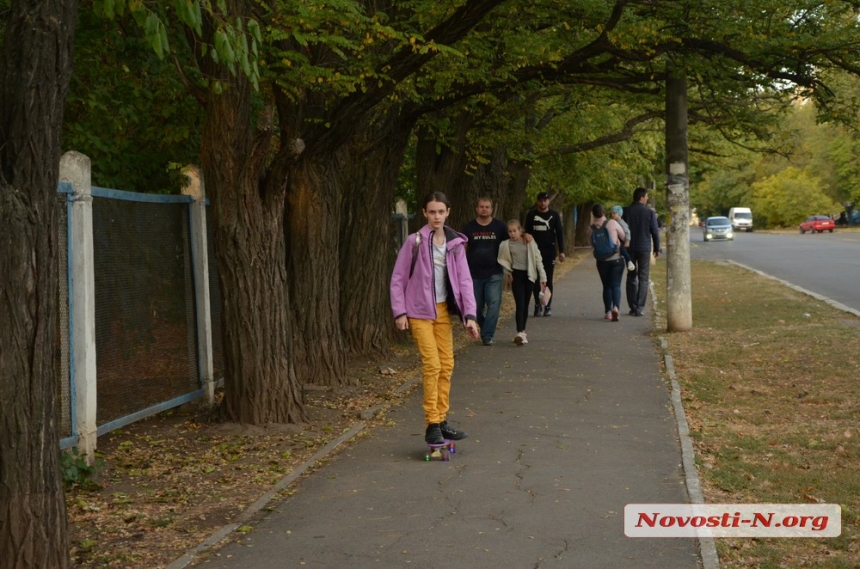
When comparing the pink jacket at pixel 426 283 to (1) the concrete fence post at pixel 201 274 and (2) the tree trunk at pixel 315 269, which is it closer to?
(1) the concrete fence post at pixel 201 274

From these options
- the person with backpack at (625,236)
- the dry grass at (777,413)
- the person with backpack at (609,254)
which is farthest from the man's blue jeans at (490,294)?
the person with backpack at (625,236)

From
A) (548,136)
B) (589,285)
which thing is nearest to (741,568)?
(548,136)

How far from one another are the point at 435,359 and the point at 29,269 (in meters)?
3.83

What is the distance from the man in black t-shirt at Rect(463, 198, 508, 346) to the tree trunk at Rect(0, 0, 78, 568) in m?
10.0

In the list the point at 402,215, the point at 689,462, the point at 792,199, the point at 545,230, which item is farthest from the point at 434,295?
the point at 792,199

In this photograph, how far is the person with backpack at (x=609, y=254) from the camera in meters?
18.3

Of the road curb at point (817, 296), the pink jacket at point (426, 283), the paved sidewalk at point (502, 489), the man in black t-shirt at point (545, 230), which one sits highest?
the man in black t-shirt at point (545, 230)

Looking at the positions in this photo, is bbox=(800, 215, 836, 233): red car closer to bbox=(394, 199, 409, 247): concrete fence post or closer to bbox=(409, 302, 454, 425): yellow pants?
bbox=(394, 199, 409, 247): concrete fence post

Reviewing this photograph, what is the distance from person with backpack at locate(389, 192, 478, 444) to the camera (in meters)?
8.48

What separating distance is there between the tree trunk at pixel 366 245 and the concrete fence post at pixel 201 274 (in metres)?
3.52

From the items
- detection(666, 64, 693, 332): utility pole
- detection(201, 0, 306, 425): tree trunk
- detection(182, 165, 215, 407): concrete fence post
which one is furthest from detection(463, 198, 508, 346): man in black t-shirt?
detection(201, 0, 306, 425): tree trunk

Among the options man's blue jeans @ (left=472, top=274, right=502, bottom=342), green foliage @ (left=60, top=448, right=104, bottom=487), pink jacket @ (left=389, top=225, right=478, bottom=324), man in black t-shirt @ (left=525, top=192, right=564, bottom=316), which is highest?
man in black t-shirt @ (left=525, top=192, right=564, bottom=316)

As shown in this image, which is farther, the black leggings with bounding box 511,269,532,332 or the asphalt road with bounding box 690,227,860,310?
the asphalt road with bounding box 690,227,860,310

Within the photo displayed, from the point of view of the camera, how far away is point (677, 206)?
54.3ft
